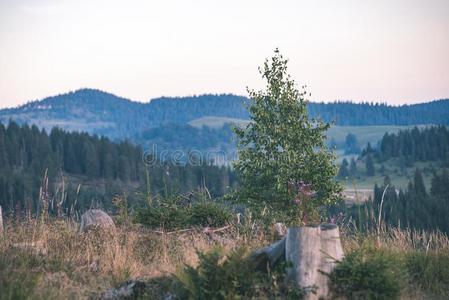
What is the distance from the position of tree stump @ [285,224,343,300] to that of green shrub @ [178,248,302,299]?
19 centimetres

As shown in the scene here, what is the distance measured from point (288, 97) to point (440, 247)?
14575mm

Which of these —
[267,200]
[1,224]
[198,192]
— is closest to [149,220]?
[198,192]

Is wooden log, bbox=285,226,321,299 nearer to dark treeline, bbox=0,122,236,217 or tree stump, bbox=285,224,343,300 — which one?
tree stump, bbox=285,224,343,300

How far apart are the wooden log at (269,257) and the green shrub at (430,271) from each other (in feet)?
9.15

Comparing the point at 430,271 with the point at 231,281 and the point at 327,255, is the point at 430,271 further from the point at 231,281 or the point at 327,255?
the point at 231,281

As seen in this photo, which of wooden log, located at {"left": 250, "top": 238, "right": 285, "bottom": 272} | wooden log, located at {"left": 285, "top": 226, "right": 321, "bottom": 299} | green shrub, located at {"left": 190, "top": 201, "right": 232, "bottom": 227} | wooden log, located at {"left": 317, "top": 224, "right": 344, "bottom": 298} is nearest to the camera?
wooden log, located at {"left": 285, "top": 226, "right": 321, "bottom": 299}

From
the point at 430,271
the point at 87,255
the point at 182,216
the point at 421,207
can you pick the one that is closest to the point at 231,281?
the point at 87,255

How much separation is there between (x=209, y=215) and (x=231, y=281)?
494 cm

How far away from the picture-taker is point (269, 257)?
941 cm

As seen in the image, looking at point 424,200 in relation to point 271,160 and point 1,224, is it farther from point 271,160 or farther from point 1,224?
point 1,224

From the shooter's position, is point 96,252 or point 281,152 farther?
point 281,152

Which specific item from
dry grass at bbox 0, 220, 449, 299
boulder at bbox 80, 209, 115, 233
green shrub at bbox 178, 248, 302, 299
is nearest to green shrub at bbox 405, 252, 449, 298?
dry grass at bbox 0, 220, 449, 299

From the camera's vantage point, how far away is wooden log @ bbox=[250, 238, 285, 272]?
9359 mm

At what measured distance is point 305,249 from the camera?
29.0ft
